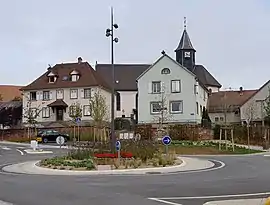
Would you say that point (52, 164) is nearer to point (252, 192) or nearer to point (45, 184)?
point (45, 184)

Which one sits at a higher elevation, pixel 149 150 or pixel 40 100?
pixel 40 100

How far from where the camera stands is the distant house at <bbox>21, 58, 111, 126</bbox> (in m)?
76.4

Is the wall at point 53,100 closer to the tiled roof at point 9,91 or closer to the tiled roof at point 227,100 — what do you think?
the tiled roof at point 227,100

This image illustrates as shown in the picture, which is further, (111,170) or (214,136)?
(214,136)

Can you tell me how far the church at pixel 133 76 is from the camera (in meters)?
81.8

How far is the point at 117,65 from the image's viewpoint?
310ft

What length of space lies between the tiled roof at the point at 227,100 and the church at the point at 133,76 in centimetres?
229

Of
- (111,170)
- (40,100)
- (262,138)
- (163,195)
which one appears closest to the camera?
(163,195)

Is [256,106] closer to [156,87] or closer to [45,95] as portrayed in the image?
[156,87]

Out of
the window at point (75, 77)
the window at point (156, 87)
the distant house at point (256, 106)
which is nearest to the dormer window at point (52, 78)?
the window at point (75, 77)

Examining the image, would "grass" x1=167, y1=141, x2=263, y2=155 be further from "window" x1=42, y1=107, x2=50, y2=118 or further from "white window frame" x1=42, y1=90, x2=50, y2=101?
"white window frame" x1=42, y1=90, x2=50, y2=101

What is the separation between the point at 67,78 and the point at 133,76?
1664 cm

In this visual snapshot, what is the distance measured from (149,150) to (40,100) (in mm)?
52926

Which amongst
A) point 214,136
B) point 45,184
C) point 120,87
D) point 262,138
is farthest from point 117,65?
point 45,184
